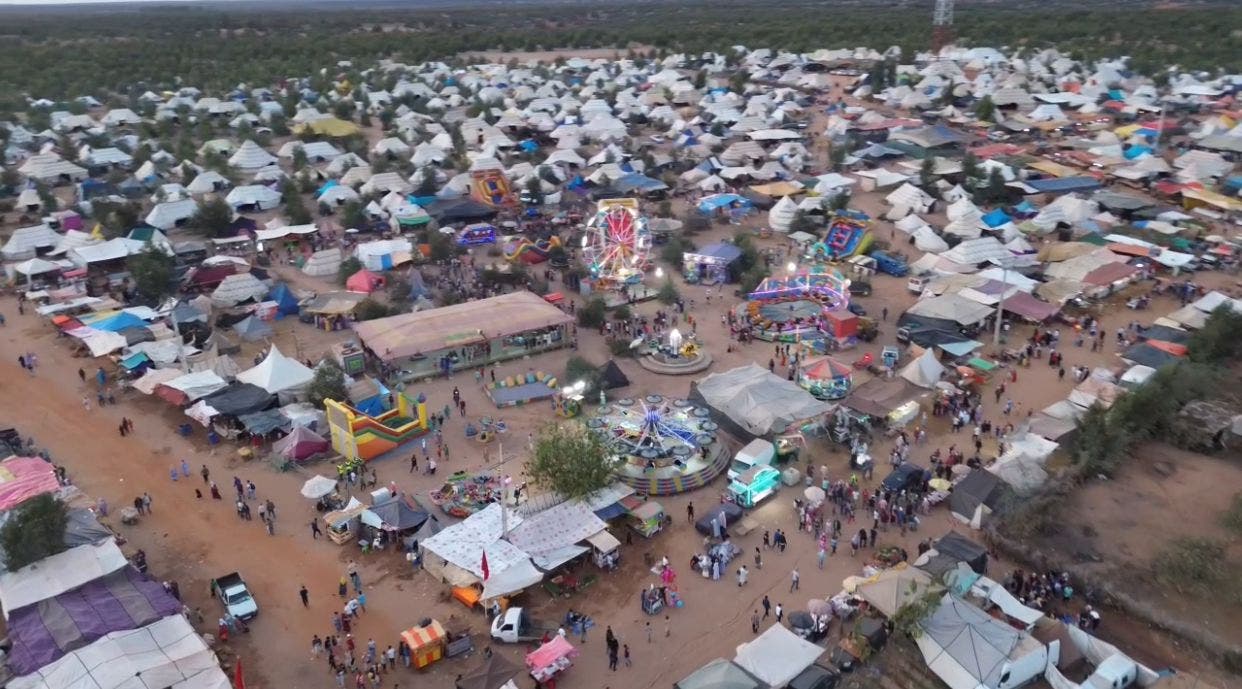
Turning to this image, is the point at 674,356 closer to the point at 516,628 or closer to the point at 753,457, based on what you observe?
the point at 753,457

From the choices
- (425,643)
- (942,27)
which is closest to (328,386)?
(425,643)

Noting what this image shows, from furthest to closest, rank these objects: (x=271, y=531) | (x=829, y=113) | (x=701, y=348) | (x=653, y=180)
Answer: (x=829, y=113) < (x=653, y=180) < (x=701, y=348) < (x=271, y=531)

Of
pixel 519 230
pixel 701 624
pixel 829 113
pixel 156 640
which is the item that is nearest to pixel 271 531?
pixel 156 640

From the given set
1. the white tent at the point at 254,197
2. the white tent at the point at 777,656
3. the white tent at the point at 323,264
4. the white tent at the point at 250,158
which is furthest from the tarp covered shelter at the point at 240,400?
the white tent at the point at 250,158

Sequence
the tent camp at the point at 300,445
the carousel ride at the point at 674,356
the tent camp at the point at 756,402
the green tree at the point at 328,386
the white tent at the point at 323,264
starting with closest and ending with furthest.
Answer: the tent camp at the point at 300,445, the tent camp at the point at 756,402, the green tree at the point at 328,386, the carousel ride at the point at 674,356, the white tent at the point at 323,264

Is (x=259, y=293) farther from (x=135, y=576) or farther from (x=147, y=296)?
(x=135, y=576)

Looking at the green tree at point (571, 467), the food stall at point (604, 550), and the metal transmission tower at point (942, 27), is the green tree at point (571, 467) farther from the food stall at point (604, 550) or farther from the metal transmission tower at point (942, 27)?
the metal transmission tower at point (942, 27)
